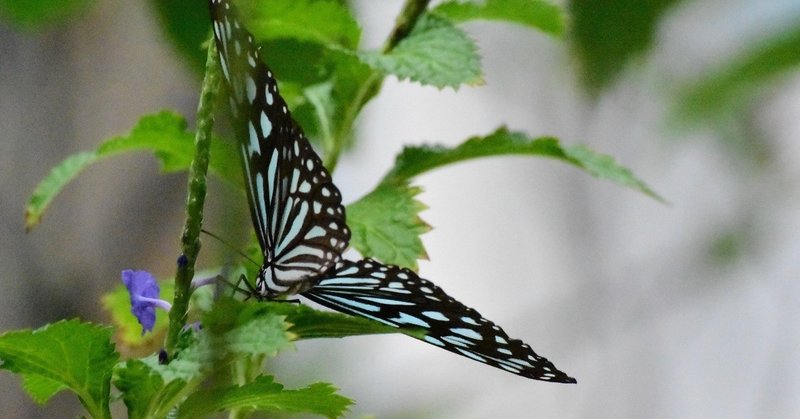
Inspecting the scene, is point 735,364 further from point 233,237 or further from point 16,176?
point 233,237

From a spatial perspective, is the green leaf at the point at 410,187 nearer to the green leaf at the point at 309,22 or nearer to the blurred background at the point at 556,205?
the green leaf at the point at 309,22

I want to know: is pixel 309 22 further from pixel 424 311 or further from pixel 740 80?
pixel 740 80

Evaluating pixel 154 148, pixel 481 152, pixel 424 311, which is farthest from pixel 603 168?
pixel 154 148

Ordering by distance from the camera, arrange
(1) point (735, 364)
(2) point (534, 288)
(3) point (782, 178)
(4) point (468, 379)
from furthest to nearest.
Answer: (2) point (534, 288), (1) point (735, 364), (4) point (468, 379), (3) point (782, 178)

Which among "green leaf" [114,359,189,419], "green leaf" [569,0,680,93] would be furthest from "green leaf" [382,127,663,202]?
"green leaf" [569,0,680,93]

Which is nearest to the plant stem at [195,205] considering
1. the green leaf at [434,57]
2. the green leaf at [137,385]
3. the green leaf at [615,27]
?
the green leaf at [137,385]

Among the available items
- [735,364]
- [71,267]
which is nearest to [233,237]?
[71,267]
